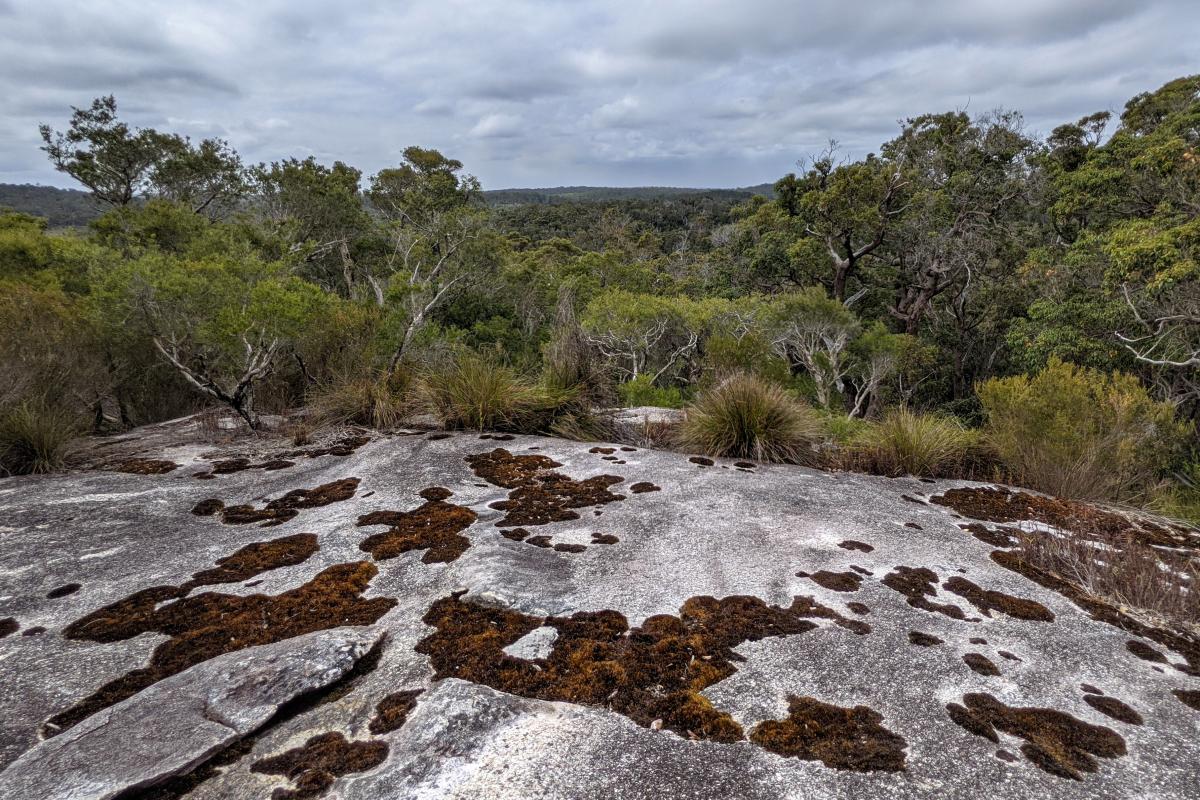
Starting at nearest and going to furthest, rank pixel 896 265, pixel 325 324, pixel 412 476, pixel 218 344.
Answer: pixel 412 476 → pixel 218 344 → pixel 325 324 → pixel 896 265

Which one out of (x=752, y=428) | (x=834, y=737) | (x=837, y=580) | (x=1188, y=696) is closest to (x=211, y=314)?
(x=752, y=428)

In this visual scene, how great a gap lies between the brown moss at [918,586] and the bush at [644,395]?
6.41m

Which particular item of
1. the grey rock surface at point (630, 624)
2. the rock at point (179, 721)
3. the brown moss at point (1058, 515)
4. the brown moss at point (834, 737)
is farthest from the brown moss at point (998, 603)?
the rock at point (179, 721)

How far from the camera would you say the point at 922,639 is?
3.07 m

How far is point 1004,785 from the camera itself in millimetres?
2127

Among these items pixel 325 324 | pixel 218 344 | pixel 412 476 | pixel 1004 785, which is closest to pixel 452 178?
pixel 325 324

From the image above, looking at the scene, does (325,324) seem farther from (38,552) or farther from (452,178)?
(452,178)

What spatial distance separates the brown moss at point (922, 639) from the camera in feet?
9.96

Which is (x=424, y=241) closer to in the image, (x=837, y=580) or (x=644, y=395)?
(x=644, y=395)

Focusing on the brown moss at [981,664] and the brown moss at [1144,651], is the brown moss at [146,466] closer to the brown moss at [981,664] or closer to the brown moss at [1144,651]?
the brown moss at [981,664]

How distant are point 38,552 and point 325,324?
21.3 ft

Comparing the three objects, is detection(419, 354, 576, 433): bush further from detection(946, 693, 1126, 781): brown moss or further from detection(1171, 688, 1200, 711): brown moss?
detection(1171, 688, 1200, 711): brown moss

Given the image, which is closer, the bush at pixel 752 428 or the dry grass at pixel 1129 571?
the dry grass at pixel 1129 571

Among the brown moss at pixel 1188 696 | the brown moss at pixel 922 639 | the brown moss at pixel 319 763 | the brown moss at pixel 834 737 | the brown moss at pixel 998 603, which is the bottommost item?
the brown moss at pixel 1188 696
